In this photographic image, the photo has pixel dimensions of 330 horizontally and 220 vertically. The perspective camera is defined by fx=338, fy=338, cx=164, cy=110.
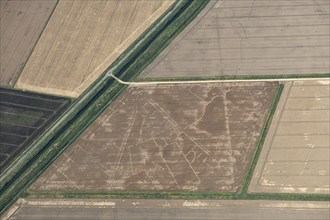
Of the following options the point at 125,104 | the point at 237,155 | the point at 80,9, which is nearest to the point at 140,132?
the point at 125,104

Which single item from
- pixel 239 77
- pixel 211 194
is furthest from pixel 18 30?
pixel 211 194

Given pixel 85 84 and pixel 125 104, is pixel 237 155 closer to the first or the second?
pixel 125 104

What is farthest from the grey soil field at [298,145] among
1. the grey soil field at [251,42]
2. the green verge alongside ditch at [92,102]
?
the green verge alongside ditch at [92,102]

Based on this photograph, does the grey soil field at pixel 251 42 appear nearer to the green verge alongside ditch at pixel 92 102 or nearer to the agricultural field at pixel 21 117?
the green verge alongside ditch at pixel 92 102

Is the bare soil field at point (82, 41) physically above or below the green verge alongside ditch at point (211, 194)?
above

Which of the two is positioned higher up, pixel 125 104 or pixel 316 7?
pixel 316 7

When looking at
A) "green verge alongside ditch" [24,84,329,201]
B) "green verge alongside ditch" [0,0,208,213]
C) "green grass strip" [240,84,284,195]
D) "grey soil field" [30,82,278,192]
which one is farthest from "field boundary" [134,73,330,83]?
"green verge alongside ditch" [24,84,329,201]
